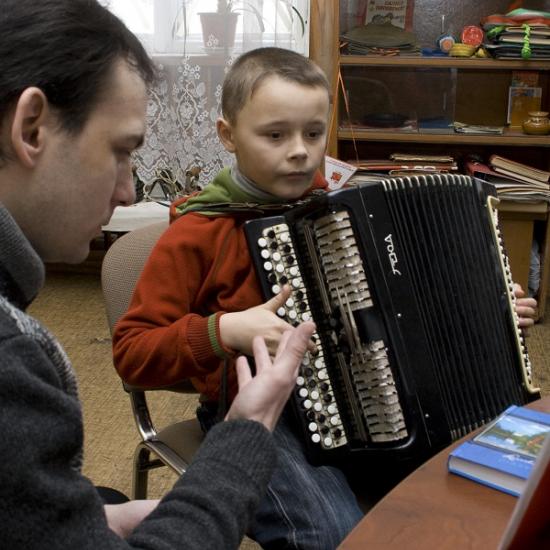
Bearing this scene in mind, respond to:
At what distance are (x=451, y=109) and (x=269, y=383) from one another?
2826 mm

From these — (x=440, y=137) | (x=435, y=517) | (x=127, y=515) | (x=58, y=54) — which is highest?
(x=58, y=54)

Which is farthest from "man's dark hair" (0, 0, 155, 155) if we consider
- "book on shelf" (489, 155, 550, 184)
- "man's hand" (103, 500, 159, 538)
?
"book on shelf" (489, 155, 550, 184)

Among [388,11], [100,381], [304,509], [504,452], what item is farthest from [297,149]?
[388,11]

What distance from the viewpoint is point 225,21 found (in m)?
3.27

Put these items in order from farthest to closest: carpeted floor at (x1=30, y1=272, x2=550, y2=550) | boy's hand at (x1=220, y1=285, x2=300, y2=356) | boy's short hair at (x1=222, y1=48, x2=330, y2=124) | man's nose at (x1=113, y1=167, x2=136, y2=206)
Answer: carpeted floor at (x1=30, y1=272, x2=550, y2=550)
boy's short hair at (x1=222, y1=48, x2=330, y2=124)
boy's hand at (x1=220, y1=285, x2=300, y2=356)
man's nose at (x1=113, y1=167, x2=136, y2=206)

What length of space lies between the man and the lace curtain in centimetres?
236

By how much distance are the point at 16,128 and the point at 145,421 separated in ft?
3.00

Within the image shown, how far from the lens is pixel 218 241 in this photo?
1.50 meters

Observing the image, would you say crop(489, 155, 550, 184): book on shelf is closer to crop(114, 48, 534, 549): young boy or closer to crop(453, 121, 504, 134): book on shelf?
crop(453, 121, 504, 134): book on shelf

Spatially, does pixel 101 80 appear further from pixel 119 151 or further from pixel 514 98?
pixel 514 98

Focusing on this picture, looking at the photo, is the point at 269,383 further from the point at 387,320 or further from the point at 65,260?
the point at 387,320

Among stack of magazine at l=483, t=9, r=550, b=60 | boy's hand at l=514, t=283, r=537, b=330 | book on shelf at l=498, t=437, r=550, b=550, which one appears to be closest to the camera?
book on shelf at l=498, t=437, r=550, b=550

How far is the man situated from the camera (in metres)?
0.68

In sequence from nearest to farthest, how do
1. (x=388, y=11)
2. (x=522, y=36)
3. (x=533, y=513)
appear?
(x=533, y=513)
(x=522, y=36)
(x=388, y=11)
